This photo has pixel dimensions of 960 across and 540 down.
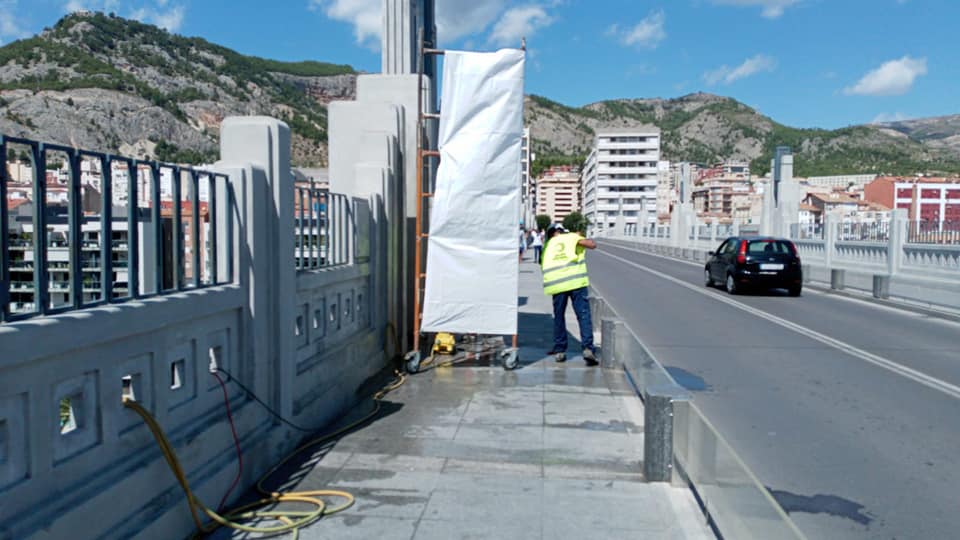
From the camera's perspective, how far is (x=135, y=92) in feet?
347

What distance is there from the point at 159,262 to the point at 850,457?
17.9 feet

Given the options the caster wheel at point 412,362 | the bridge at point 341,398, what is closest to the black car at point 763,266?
the bridge at point 341,398

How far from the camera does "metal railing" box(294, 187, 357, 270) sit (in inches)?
259

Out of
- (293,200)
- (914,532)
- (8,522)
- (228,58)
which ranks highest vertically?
(228,58)

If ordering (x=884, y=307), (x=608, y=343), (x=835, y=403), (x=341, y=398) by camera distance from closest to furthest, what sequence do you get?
1. (x=341, y=398)
2. (x=835, y=403)
3. (x=608, y=343)
4. (x=884, y=307)

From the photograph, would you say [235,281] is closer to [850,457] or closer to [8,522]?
[8,522]

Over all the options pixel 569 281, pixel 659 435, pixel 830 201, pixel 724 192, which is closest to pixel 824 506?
pixel 659 435

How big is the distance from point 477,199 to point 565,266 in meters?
1.80

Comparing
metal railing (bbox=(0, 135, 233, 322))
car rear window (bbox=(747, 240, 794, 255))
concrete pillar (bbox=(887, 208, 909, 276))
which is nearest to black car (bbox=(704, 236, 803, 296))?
car rear window (bbox=(747, 240, 794, 255))

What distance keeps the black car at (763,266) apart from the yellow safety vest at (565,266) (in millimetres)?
12365

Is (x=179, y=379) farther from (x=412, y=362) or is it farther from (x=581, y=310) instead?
(x=581, y=310)

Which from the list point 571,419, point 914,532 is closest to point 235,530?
point 571,419

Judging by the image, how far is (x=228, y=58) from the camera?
152 m

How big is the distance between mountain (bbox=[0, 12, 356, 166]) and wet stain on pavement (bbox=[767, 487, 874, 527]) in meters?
61.4
